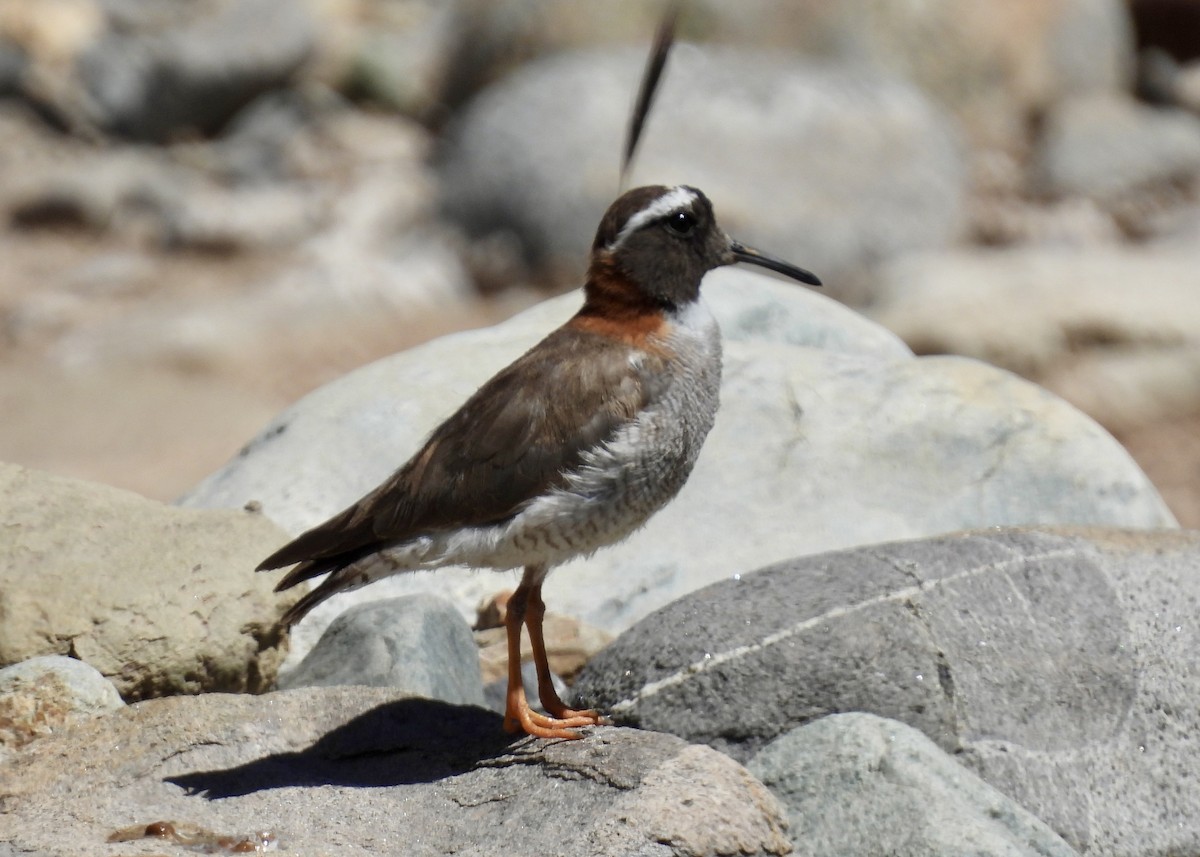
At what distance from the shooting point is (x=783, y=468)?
31.2 feet

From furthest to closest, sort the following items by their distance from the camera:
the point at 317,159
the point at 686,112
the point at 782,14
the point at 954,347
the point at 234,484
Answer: the point at 317,159, the point at 782,14, the point at 686,112, the point at 954,347, the point at 234,484

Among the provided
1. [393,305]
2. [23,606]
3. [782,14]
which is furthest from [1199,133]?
[23,606]

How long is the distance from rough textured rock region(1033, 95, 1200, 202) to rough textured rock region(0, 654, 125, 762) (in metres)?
16.1

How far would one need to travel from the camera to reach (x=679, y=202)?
7.13 metres

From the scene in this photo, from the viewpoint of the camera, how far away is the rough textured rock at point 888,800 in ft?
19.8

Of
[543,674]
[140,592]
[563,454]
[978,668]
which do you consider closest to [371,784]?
[543,674]

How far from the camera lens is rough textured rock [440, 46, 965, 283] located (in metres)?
18.0

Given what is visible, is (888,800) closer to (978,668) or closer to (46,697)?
(978,668)

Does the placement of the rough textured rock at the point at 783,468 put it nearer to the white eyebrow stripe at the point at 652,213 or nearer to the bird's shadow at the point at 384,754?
the bird's shadow at the point at 384,754

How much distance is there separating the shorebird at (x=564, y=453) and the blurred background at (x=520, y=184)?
8071 mm

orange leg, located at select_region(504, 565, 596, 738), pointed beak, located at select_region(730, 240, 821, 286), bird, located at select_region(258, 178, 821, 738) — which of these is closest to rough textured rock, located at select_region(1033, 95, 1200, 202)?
pointed beak, located at select_region(730, 240, 821, 286)

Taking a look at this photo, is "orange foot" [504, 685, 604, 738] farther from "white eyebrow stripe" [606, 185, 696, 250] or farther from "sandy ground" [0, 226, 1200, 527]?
"sandy ground" [0, 226, 1200, 527]

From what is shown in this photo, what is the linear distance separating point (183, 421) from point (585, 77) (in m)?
6.55

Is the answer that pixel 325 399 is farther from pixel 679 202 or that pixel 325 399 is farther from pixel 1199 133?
pixel 1199 133
